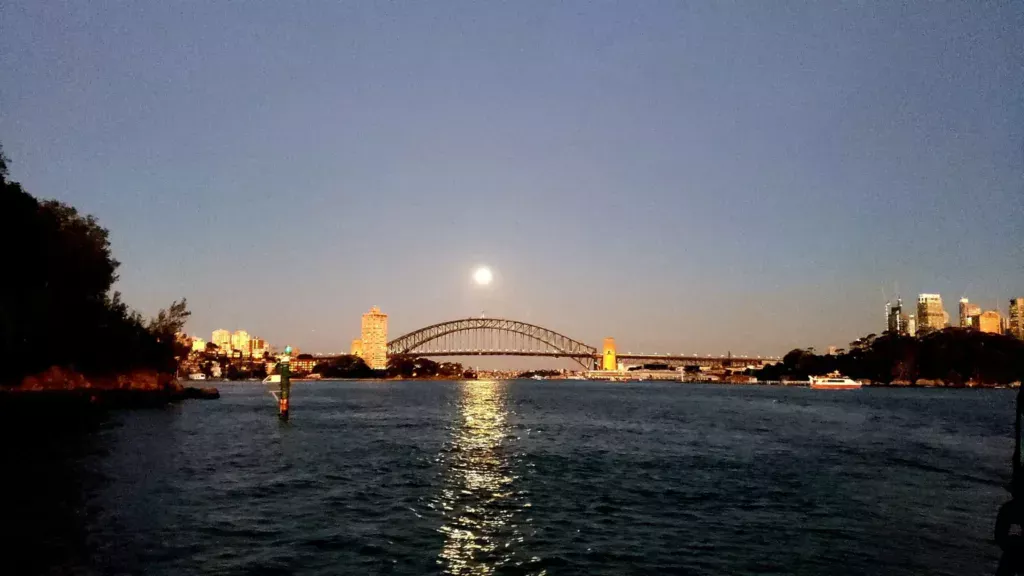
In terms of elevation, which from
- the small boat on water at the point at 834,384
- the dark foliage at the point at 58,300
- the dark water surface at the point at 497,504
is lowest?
the small boat on water at the point at 834,384

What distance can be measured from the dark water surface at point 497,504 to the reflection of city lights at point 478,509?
0.08m

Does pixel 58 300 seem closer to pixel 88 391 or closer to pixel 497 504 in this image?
pixel 88 391

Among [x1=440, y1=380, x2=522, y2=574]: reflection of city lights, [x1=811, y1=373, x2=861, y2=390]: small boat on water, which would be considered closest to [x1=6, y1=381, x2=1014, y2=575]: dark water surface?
[x1=440, y1=380, x2=522, y2=574]: reflection of city lights

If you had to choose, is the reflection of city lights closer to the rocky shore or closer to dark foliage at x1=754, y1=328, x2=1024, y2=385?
the rocky shore

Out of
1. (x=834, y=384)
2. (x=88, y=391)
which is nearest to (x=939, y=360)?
(x=834, y=384)

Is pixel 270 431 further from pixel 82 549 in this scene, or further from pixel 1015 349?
pixel 1015 349

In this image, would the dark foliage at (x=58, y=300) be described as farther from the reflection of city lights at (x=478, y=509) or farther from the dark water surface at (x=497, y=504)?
the reflection of city lights at (x=478, y=509)

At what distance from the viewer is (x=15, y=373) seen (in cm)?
4534

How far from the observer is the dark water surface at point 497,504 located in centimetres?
1239

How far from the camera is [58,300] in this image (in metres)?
48.0

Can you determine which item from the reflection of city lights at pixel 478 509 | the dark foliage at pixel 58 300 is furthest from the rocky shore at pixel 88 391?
the reflection of city lights at pixel 478 509

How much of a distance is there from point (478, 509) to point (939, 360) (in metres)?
178

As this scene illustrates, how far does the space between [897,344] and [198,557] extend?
7592 inches

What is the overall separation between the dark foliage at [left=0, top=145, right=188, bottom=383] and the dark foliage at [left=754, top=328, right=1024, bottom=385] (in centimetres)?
16630
